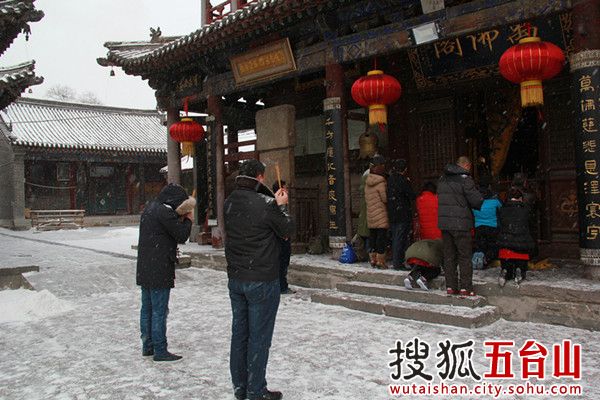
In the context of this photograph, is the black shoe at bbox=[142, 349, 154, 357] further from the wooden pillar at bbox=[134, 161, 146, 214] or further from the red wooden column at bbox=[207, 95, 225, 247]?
the wooden pillar at bbox=[134, 161, 146, 214]

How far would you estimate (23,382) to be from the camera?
3777 millimetres

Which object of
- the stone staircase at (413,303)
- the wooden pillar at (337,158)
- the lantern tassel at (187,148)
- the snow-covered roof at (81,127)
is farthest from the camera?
the snow-covered roof at (81,127)

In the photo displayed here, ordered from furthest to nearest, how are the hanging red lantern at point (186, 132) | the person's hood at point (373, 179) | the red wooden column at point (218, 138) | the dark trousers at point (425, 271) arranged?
the hanging red lantern at point (186, 132)
the red wooden column at point (218, 138)
the person's hood at point (373, 179)
the dark trousers at point (425, 271)

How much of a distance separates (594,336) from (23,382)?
501 centimetres

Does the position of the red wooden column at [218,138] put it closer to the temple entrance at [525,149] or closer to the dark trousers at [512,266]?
the temple entrance at [525,149]

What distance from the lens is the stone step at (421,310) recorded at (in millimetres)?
4879

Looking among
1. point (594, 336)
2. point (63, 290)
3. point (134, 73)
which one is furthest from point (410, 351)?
point (134, 73)

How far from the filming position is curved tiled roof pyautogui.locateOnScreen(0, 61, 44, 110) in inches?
316

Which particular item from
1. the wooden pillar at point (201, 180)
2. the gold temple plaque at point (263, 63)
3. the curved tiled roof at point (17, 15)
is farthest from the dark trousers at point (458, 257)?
the wooden pillar at point (201, 180)

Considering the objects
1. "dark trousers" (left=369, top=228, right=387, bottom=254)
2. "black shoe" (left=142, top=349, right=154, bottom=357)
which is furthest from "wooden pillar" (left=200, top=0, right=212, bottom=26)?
"black shoe" (left=142, top=349, right=154, bottom=357)

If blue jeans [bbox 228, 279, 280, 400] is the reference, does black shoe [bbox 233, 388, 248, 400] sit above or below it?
below

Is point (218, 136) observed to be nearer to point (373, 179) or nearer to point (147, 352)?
point (373, 179)

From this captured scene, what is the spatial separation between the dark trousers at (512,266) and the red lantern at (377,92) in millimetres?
2699

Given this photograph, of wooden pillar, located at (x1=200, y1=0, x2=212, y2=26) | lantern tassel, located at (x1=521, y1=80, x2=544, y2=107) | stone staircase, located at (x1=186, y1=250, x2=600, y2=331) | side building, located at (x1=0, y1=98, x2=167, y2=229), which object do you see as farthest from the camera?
side building, located at (x1=0, y1=98, x2=167, y2=229)
